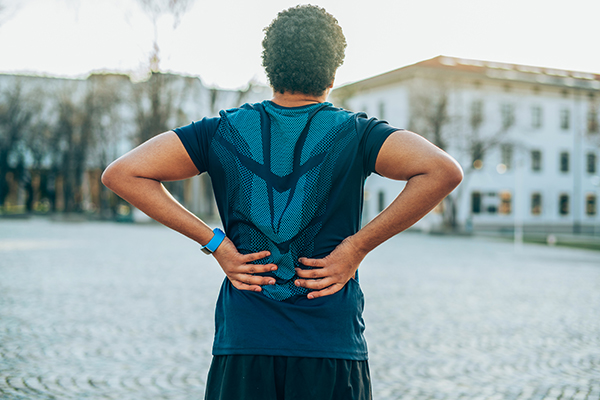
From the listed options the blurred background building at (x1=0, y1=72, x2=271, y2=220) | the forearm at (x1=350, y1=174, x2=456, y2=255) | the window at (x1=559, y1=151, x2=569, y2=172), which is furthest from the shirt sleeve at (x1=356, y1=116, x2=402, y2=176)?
the window at (x1=559, y1=151, x2=569, y2=172)

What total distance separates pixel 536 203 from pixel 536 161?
143 inches

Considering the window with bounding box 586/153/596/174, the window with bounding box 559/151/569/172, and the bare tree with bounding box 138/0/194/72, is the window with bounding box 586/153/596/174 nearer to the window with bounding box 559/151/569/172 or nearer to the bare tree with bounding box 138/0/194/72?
the window with bounding box 559/151/569/172

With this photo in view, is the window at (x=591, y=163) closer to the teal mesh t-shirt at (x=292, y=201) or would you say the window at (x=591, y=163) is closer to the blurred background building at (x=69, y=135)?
the blurred background building at (x=69, y=135)

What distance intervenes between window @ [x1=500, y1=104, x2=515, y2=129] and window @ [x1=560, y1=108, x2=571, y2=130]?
9.87 metres

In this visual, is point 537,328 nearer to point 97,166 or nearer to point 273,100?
point 273,100

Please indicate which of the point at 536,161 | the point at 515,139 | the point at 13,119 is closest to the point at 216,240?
the point at 515,139

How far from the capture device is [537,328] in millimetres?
8031

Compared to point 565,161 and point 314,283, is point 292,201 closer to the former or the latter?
point 314,283

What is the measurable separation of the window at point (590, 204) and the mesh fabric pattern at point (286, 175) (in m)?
55.6

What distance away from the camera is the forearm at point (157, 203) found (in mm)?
1951

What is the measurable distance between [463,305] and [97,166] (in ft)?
164

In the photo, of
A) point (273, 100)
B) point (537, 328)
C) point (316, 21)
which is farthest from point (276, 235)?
point (537, 328)

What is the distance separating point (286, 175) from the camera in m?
1.86

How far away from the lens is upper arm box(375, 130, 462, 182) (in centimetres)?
181
